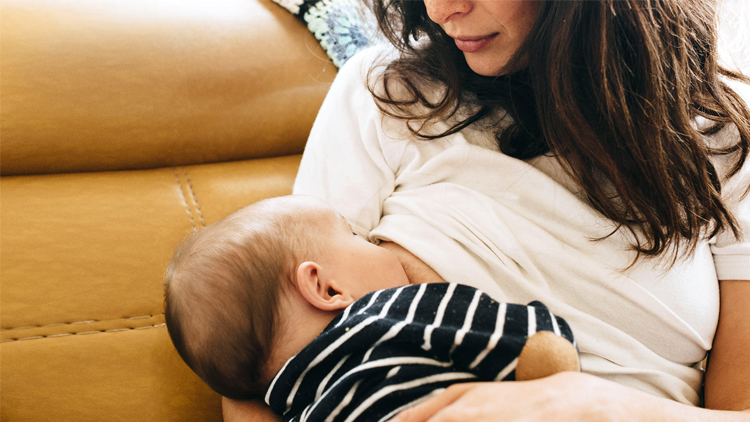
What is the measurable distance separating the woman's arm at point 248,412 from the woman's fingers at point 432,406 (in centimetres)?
30

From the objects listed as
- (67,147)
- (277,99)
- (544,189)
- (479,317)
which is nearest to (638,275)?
(544,189)

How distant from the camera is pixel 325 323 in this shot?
0.81 metres

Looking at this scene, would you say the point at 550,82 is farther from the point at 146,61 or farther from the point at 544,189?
the point at 146,61

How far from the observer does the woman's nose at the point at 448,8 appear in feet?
2.65

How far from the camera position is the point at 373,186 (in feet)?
3.24

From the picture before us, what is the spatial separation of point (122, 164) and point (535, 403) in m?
1.03

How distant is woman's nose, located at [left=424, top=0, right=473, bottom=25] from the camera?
81 centimetres

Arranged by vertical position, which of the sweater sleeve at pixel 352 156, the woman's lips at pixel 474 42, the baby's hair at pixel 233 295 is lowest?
the baby's hair at pixel 233 295

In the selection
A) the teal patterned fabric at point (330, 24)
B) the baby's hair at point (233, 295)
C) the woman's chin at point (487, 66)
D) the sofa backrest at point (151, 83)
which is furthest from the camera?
the teal patterned fabric at point (330, 24)

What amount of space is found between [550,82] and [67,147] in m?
1.01

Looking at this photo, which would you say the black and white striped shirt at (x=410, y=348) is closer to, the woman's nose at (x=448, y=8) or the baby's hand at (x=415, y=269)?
the baby's hand at (x=415, y=269)

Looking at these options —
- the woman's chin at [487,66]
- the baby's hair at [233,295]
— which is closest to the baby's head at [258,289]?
the baby's hair at [233,295]

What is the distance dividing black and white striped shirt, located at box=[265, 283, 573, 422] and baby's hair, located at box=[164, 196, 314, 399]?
88mm

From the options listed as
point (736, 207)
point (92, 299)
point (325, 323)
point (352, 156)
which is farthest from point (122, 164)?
point (736, 207)
